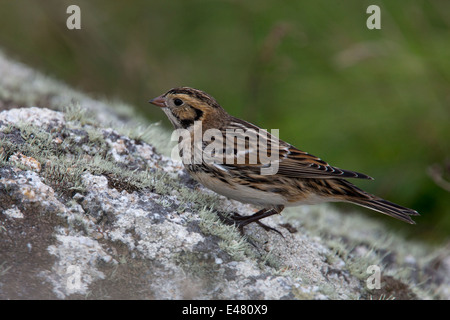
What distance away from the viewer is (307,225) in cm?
564

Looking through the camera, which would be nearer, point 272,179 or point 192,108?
point 272,179

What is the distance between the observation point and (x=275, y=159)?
4.83 m

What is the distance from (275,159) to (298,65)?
454cm

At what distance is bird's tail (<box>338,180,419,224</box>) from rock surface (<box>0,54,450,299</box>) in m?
0.56

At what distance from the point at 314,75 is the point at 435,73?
188cm

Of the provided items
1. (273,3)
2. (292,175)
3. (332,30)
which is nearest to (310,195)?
(292,175)

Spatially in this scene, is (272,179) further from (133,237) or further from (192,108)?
(133,237)

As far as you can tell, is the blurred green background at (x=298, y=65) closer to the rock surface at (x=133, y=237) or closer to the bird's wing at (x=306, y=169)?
the rock surface at (x=133, y=237)

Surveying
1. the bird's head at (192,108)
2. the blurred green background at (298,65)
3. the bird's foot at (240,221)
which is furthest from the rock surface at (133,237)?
the blurred green background at (298,65)

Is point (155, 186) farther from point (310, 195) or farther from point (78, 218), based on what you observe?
point (310, 195)

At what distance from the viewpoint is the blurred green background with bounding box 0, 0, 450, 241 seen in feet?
25.3

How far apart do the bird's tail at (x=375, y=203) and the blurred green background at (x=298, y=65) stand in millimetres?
2325

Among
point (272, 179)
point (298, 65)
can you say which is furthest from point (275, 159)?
point (298, 65)

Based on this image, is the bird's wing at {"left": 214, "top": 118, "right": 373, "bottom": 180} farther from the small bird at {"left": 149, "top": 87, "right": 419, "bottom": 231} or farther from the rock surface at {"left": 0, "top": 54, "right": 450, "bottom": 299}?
the rock surface at {"left": 0, "top": 54, "right": 450, "bottom": 299}
